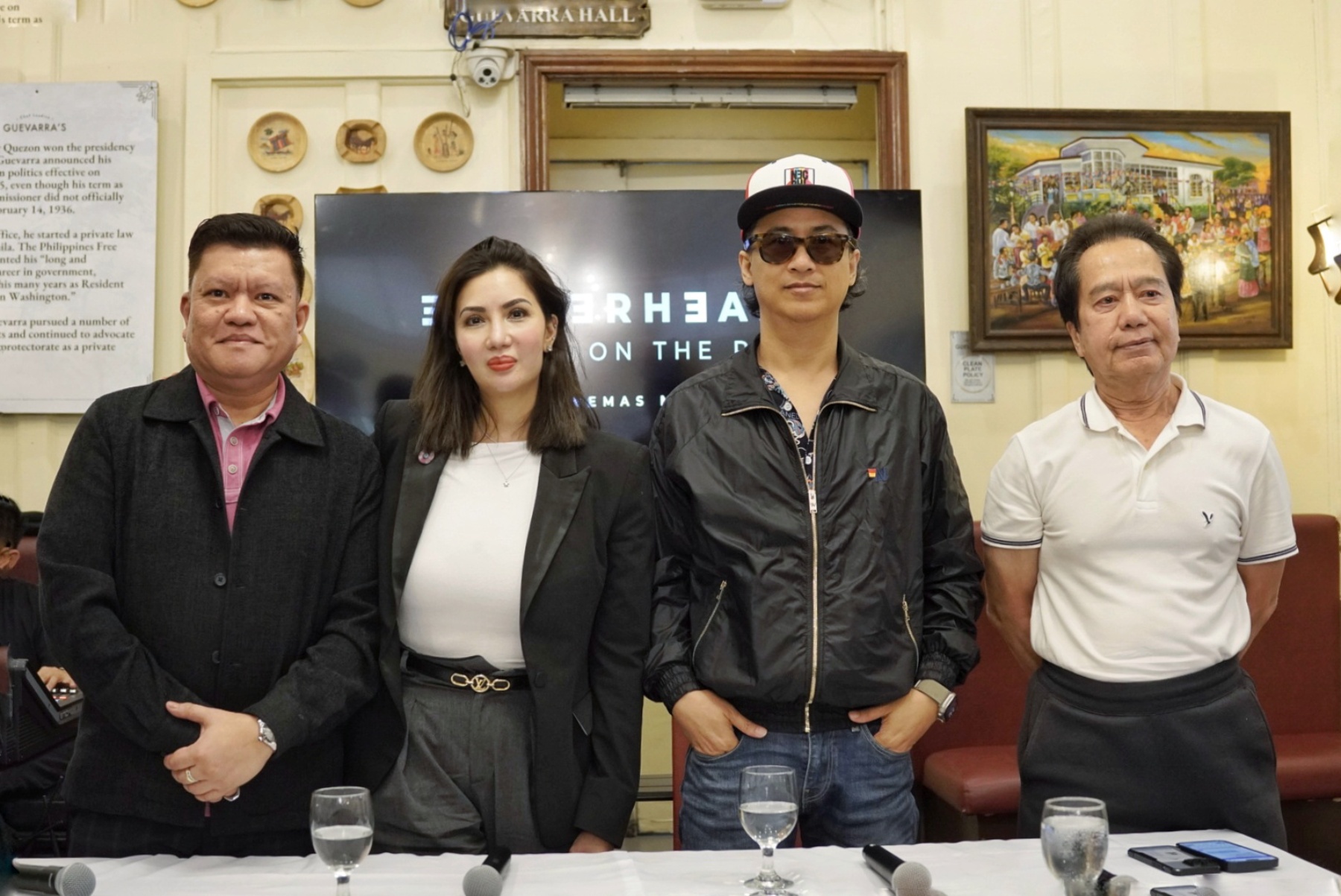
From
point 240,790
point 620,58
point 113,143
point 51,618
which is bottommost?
point 240,790

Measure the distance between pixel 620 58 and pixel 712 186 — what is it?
1.29 metres

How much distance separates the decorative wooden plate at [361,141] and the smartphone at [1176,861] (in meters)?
3.19

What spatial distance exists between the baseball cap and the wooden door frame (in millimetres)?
1922

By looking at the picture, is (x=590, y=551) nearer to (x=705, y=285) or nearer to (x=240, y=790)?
(x=240, y=790)

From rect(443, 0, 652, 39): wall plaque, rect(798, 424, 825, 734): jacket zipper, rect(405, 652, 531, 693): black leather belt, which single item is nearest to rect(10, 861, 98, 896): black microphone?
rect(405, 652, 531, 693): black leather belt

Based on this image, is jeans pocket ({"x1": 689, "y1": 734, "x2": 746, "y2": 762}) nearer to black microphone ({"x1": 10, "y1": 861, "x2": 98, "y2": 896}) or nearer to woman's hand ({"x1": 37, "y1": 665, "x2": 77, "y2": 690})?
black microphone ({"x1": 10, "y1": 861, "x2": 98, "y2": 896})

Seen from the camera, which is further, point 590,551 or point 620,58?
point 620,58

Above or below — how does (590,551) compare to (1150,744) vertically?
above

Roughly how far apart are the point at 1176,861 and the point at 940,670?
53cm

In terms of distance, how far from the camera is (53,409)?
12.8 ft

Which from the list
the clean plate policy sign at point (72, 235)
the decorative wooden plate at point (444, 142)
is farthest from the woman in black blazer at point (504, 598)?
the clean plate policy sign at point (72, 235)

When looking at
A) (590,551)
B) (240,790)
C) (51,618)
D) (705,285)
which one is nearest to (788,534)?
(590,551)

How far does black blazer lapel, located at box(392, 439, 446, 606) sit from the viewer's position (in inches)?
77.0

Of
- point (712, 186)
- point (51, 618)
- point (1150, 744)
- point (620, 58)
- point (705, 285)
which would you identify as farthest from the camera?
point (712, 186)
